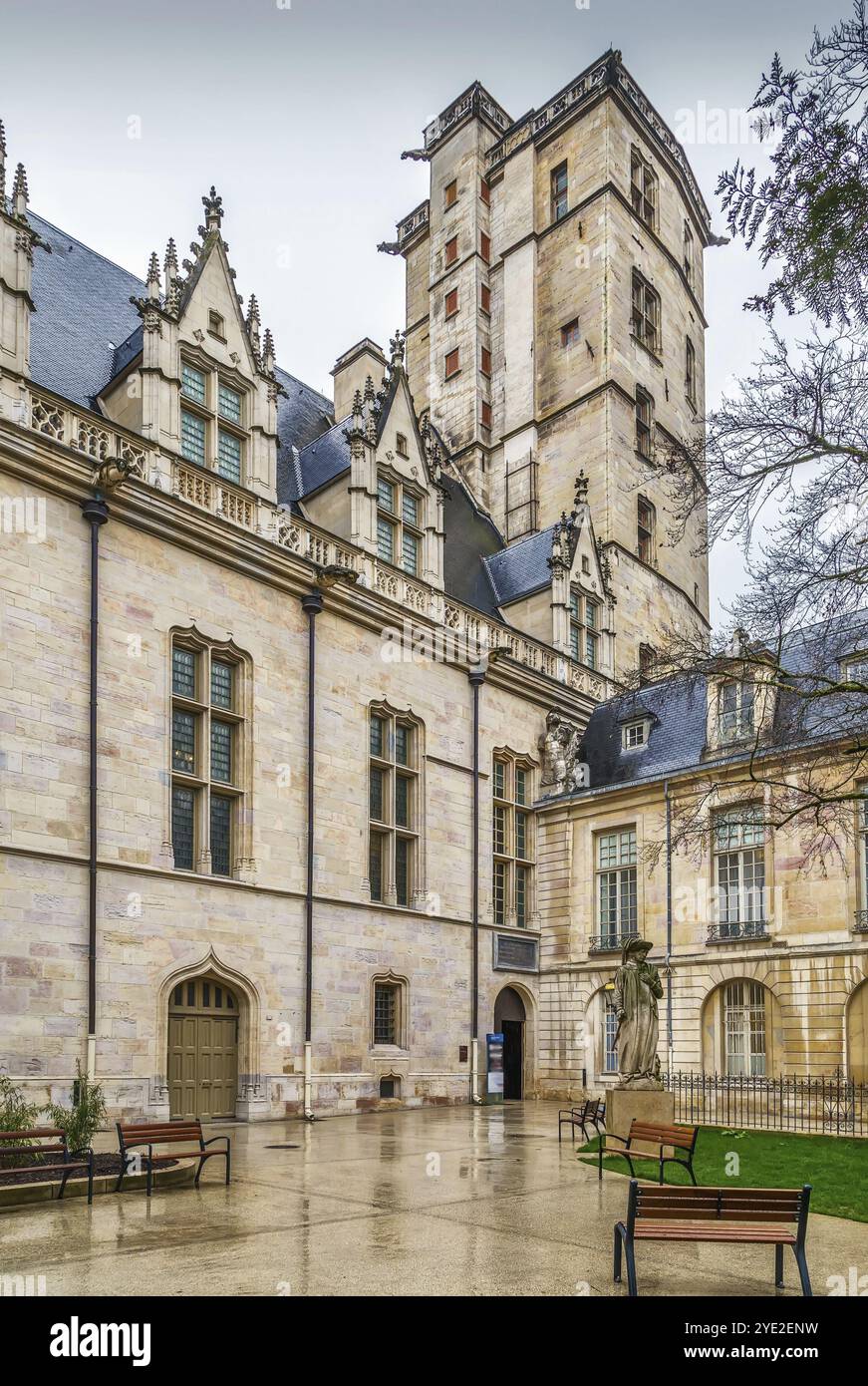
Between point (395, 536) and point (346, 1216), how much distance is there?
793 inches

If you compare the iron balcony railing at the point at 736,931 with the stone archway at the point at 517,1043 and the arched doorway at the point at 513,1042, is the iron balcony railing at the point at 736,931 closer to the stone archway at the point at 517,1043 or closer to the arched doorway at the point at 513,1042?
the stone archway at the point at 517,1043

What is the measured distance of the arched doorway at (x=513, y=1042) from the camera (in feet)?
100

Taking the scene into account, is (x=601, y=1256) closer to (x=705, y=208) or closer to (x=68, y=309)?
(x=68, y=309)

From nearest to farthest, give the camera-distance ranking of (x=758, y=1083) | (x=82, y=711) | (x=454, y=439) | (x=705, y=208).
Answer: (x=82, y=711)
(x=758, y=1083)
(x=454, y=439)
(x=705, y=208)

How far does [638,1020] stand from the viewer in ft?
56.9

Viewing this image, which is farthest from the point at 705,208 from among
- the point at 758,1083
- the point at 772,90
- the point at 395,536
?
the point at 772,90

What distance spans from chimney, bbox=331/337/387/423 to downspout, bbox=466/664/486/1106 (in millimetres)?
8701

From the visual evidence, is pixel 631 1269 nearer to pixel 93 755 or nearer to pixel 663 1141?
pixel 663 1141

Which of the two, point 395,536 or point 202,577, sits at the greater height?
point 395,536

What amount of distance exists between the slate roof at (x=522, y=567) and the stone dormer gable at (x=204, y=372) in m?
11.5

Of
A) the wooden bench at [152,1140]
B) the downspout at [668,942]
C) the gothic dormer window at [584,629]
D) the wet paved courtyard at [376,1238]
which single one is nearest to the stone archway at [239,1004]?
the wet paved courtyard at [376,1238]

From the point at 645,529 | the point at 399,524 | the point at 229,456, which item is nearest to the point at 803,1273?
the point at 229,456

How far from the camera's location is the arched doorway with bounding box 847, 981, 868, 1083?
23844 millimetres

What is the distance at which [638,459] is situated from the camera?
40625 millimetres
